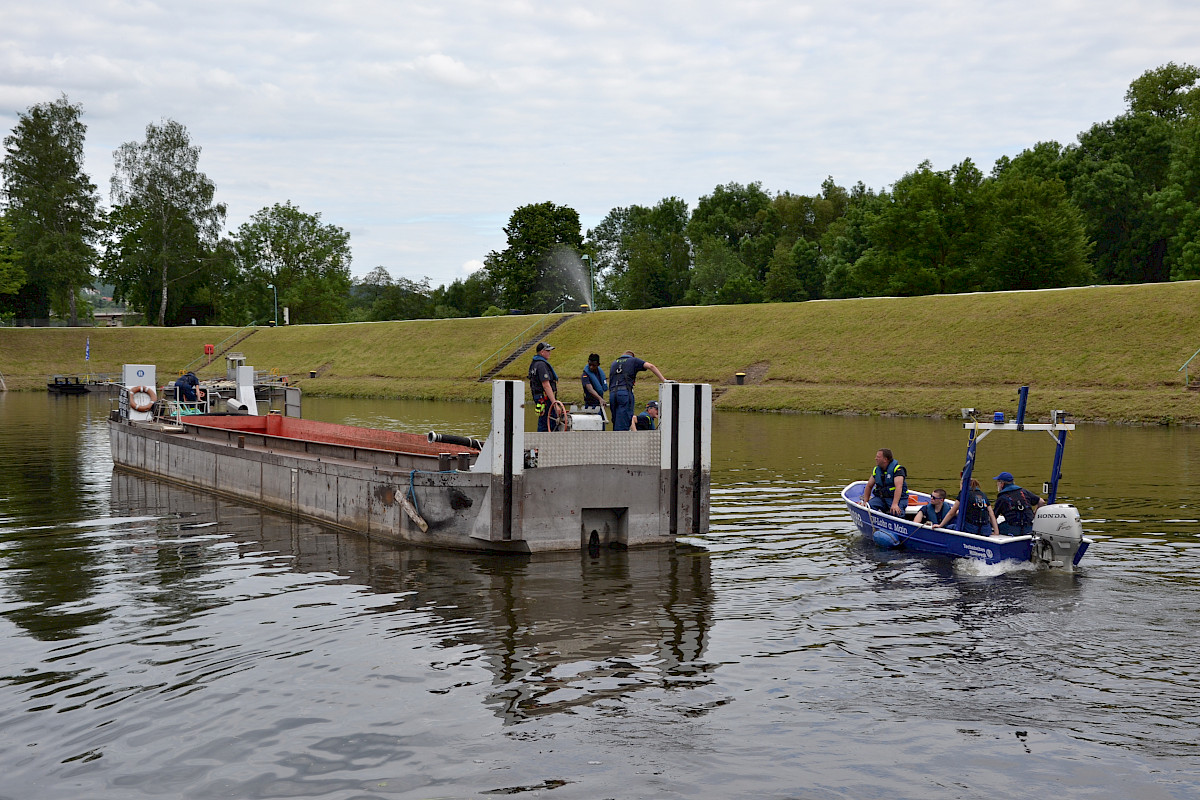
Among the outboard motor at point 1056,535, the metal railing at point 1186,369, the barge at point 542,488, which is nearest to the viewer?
the outboard motor at point 1056,535

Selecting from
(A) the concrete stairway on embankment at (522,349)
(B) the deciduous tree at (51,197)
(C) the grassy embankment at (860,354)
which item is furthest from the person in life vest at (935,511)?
(B) the deciduous tree at (51,197)

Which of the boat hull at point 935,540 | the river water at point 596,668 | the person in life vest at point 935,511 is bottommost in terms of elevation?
the river water at point 596,668

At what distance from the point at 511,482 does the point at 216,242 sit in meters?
95.6

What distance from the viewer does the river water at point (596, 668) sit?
8047 millimetres

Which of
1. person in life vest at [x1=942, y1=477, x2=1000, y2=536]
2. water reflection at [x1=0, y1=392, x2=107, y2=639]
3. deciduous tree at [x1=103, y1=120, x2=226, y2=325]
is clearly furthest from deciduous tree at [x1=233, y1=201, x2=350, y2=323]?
person in life vest at [x1=942, y1=477, x2=1000, y2=536]

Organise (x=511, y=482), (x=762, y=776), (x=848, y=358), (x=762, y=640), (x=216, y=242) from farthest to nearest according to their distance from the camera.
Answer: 1. (x=216, y=242)
2. (x=848, y=358)
3. (x=511, y=482)
4. (x=762, y=640)
5. (x=762, y=776)

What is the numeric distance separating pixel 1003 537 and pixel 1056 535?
0.75m

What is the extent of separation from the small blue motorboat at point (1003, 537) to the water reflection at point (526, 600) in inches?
134

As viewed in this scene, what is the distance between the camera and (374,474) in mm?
17875

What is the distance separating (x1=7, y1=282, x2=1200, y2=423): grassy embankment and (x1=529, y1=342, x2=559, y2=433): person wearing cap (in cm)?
2795

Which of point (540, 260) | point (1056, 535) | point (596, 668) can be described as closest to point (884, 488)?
point (1056, 535)

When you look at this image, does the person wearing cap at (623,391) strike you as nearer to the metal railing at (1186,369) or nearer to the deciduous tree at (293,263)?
the metal railing at (1186,369)

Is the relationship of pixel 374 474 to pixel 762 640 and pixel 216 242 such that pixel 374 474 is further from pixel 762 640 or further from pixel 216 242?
pixel 216 242

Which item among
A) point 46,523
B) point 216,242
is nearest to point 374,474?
point 46,523
